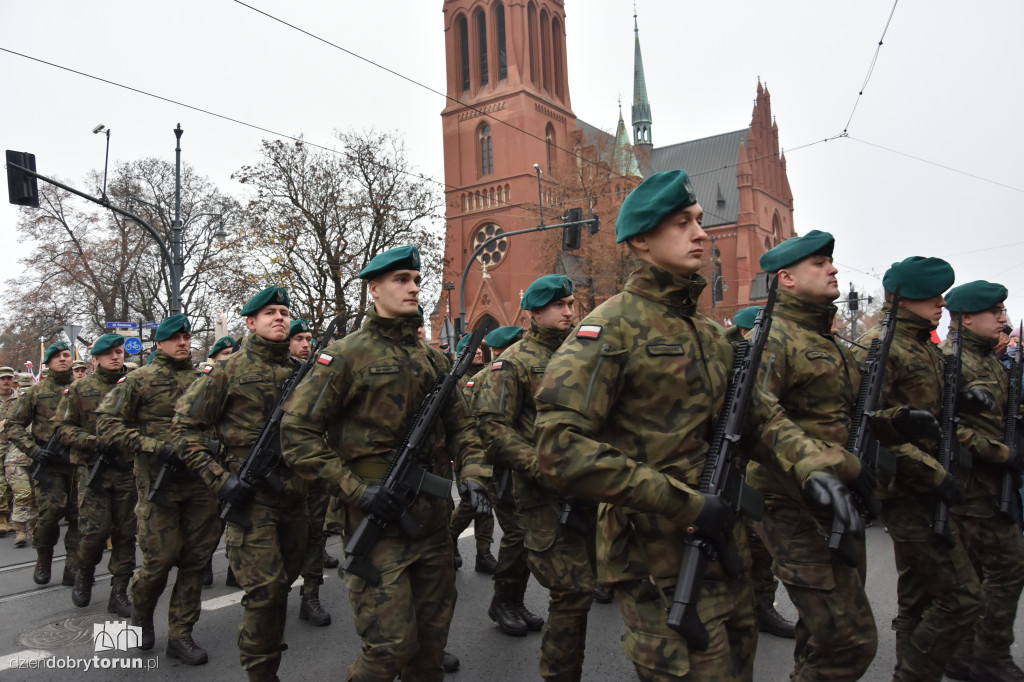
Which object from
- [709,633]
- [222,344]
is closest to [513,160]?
[222,344]

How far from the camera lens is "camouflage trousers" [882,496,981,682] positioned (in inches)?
151

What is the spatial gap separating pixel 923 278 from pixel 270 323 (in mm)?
4252

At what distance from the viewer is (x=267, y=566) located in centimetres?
463

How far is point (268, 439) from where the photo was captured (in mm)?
4969

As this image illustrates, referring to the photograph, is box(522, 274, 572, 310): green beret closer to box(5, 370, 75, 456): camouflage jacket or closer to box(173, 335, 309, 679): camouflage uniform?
box(173, 335, 309, 679): camouflage uniform

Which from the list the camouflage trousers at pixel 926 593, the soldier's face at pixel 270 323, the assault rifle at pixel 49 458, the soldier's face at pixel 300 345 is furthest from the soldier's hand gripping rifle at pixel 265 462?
the assault rifle at pixel 49 458

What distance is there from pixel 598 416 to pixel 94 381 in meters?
6.99

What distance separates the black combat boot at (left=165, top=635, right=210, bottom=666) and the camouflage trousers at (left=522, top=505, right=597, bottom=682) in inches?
95.8

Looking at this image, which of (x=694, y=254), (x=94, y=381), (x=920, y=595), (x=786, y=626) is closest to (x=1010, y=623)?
(x=920, y=595)

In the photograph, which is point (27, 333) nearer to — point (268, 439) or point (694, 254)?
point (268, 439)

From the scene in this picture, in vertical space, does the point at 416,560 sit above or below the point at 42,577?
above

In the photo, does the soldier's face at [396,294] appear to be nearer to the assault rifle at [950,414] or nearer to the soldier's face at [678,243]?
the soldier's face at [678,243]

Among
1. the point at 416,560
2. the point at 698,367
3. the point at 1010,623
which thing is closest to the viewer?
the point at 698,367

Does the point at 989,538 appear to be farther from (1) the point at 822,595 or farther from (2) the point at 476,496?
(2) the point at 476,496
